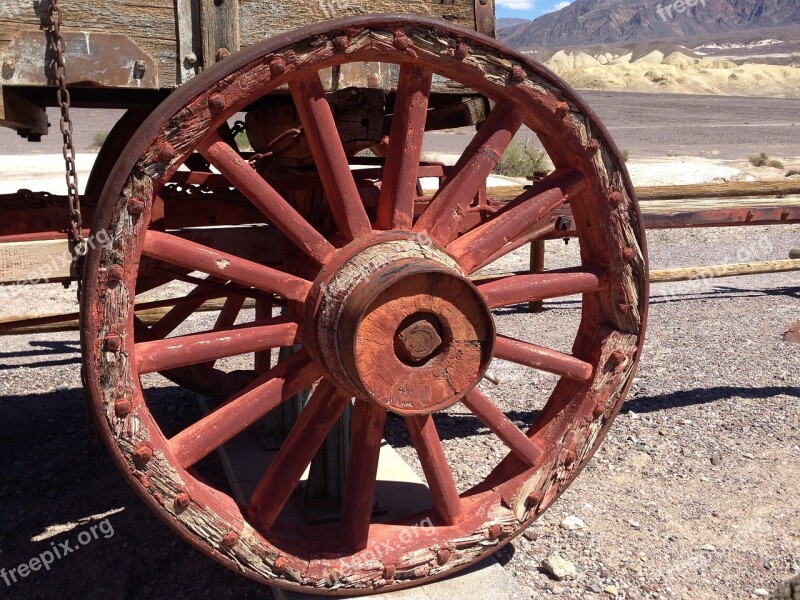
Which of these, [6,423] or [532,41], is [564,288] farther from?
[532,41]

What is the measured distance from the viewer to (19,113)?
2412 mm

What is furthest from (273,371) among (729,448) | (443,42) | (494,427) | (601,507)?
(729,448)

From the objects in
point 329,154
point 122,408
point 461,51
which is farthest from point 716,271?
point 122,408

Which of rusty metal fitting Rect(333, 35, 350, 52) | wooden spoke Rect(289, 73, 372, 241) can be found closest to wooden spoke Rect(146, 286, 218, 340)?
wooden spoke Rect(289, 73, 372, 241)

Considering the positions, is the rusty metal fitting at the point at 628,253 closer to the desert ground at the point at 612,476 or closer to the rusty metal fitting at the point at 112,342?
the desert ground at the point at 612,476

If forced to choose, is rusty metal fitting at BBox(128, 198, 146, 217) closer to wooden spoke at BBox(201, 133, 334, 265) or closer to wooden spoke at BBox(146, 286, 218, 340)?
wooden spoke at BBox(201, 133, 334, 265)

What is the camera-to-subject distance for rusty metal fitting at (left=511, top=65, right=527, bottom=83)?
2250 mm

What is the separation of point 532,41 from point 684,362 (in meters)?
129

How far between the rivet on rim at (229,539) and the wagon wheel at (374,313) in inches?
0.4

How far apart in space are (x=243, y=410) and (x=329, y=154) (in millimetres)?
753

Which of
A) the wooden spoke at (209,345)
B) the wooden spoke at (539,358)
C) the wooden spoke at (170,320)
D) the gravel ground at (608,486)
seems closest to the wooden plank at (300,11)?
the wooden spoke at (209,345)

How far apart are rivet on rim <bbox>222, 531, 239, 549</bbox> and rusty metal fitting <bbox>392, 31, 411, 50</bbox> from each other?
54.3 inches

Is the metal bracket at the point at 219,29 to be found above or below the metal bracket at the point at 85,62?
Result: above

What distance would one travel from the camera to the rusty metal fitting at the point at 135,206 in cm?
195
